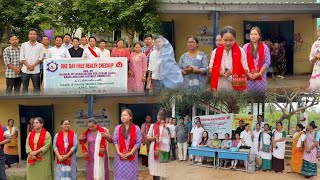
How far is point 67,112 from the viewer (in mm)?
8594

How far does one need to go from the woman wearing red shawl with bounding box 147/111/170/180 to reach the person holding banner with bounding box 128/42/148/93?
1.19m

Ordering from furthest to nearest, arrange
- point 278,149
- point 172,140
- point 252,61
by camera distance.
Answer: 1. point 278,149
2. point 172,140
3. point 252,61

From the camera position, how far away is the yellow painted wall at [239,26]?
7527mm

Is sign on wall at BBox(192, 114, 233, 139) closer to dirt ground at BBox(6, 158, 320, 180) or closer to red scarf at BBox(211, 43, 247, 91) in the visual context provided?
dirt ground at BBox(6, 158, 320, 180)

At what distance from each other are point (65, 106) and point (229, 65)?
607 centimetres

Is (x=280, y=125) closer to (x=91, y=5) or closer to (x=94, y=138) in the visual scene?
(x=94, y=138)

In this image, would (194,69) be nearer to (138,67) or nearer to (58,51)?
(138,67)

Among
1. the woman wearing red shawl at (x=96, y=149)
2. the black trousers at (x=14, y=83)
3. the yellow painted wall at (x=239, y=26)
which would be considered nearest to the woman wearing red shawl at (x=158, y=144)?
the woman wearing red shawl at (x=96, y=149)

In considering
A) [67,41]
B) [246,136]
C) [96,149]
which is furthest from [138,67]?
[246,136]

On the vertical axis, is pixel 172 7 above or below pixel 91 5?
below

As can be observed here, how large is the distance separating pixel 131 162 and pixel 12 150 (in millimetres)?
3722

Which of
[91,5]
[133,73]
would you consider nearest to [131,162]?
[133,73]

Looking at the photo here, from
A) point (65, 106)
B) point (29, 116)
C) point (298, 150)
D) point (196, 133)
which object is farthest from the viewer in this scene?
point (65, 106)

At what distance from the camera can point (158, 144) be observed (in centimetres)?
495
